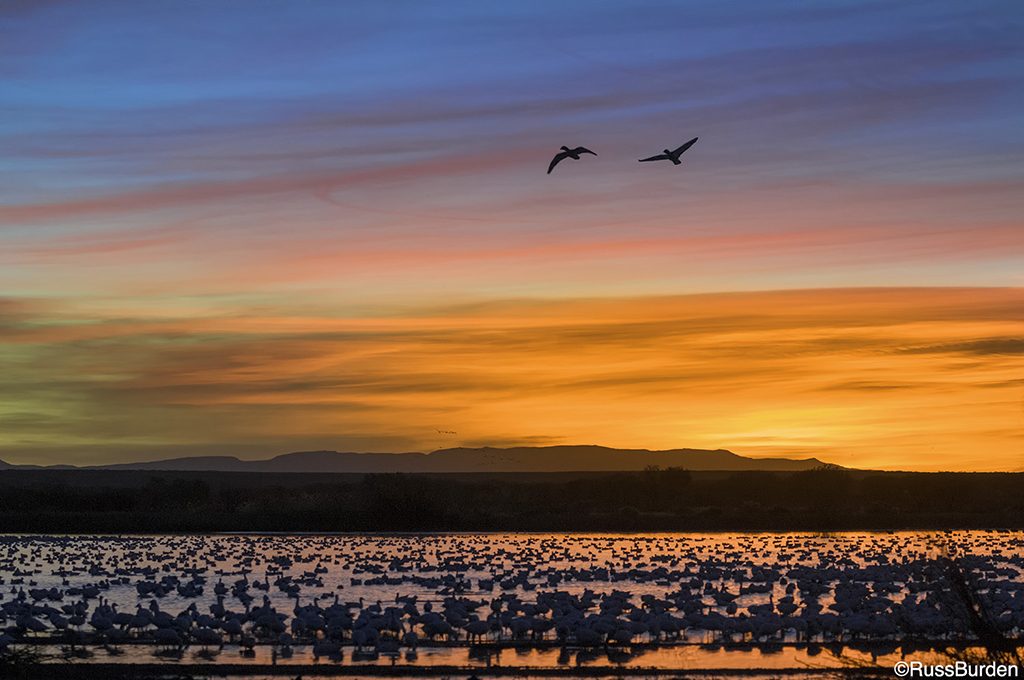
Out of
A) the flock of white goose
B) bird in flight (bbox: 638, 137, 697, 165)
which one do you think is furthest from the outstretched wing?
the flock of white goose

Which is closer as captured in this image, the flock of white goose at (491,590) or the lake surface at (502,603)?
the lake surface at (502,603)

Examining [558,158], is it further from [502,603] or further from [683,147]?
[502,603]

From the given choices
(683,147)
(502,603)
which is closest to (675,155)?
(683,147)

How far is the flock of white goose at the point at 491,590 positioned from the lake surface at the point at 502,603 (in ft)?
0.25

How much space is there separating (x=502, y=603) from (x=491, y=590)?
525cm

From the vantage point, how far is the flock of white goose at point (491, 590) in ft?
81.6

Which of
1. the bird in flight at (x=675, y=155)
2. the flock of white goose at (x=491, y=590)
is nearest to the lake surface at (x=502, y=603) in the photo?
the flock of white goose at (x=491, y=590)

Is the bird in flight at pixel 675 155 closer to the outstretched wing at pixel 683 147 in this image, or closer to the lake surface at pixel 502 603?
the outstretched wing at pixel 683 147

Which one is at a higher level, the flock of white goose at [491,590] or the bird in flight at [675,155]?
the bird in flight at [675,155]

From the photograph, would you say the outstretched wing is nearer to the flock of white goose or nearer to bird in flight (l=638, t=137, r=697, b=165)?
bird in flight (l=638, t=137, r=697, b=165)

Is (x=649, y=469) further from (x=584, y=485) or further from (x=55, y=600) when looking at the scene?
(x=55, y=600)

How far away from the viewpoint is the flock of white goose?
2486 cm

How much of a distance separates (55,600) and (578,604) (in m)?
13.0

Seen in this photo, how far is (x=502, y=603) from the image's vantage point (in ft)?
95.9
